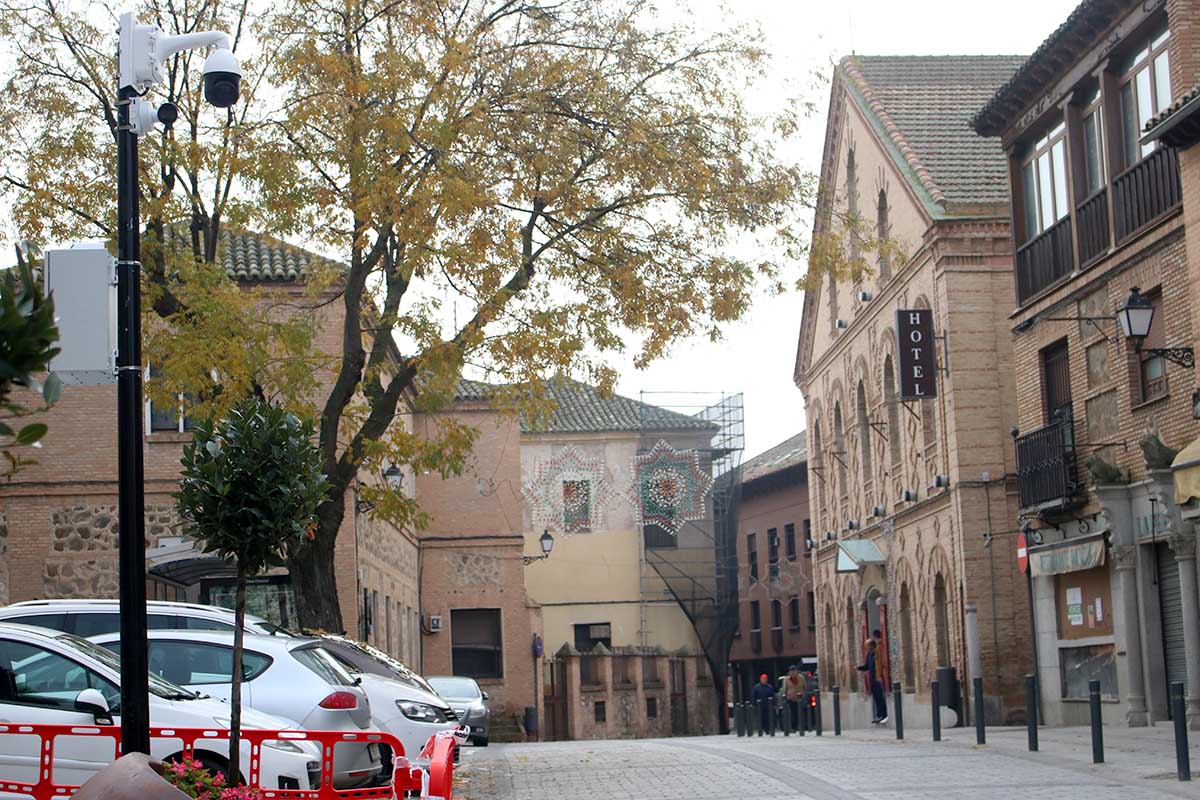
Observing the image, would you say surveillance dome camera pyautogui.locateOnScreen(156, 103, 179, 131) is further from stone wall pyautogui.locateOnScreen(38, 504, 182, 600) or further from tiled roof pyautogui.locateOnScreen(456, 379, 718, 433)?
tiled roof pyautogui.locateOnScreen(456, 379, 718, 433)

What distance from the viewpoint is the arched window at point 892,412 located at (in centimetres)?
3612

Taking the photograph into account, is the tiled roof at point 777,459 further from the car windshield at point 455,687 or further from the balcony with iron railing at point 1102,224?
the balcony with iron railing at point 1102,224

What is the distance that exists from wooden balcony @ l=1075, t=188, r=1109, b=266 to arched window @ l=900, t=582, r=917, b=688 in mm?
12023

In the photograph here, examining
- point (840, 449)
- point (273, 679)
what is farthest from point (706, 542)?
point (273, 679)

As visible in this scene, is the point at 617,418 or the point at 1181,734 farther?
the point at 617,418

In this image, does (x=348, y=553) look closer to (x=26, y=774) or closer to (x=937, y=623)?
(x=937, y=623)

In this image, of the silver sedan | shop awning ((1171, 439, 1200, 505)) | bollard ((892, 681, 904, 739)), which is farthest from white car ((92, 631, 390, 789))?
the silver sedan

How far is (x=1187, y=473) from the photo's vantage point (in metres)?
19.3

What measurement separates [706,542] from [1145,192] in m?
41.7

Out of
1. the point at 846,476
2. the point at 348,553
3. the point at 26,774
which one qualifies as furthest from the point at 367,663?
the point at 846,476

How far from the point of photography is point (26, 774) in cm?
1147

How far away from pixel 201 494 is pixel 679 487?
52.0 m

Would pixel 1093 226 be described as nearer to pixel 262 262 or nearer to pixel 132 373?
pixel 262 262

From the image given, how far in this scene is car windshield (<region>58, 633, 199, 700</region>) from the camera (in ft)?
39.9
